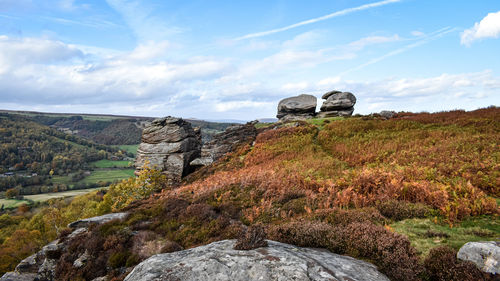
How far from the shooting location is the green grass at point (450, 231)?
5.99 meters

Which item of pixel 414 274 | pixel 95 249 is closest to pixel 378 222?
pixel 414 274

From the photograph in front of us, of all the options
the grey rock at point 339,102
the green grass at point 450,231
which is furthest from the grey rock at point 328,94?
the green grass at point 450,231

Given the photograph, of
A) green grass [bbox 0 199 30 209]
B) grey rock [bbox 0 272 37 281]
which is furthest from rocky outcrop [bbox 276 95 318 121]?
green grass [bbox 0 199 30 209]

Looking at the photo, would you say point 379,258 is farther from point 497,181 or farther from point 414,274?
point 497,181

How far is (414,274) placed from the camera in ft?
14.8

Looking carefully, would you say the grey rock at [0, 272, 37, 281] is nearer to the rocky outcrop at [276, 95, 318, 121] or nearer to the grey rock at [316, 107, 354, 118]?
the rocky outcrop at [276, 95, 318, 121]

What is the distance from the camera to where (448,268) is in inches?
178

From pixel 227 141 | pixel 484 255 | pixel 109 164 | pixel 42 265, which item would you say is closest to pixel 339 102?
pixel 227 141

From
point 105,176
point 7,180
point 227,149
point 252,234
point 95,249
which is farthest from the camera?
point 105,176

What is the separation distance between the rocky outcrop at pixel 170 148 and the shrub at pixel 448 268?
82.8 feet

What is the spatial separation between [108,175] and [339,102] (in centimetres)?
16177

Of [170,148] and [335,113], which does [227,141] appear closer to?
[170,148]

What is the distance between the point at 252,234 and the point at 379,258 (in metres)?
2.97

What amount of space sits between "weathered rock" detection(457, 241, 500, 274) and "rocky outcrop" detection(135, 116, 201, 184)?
25.7 meters
